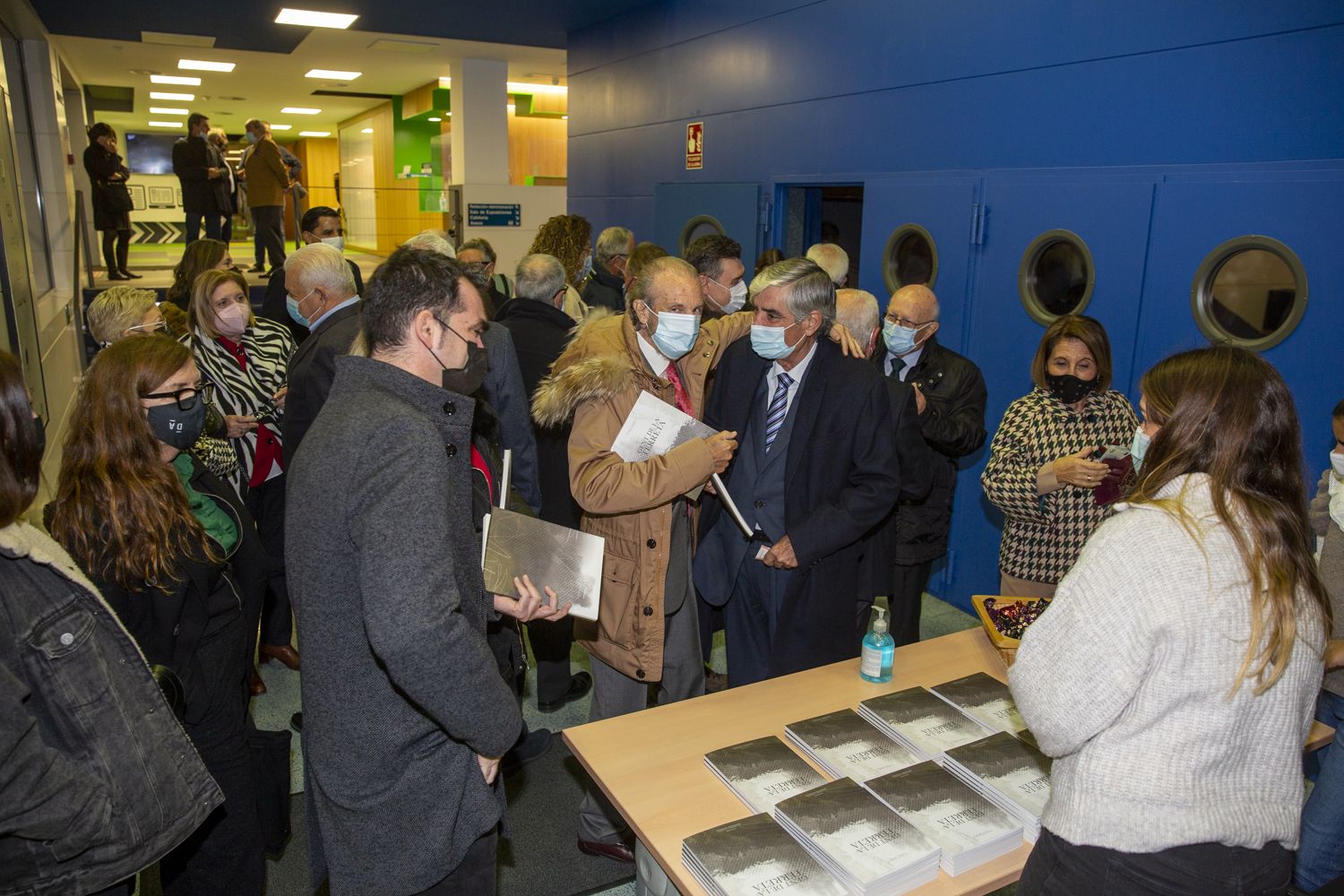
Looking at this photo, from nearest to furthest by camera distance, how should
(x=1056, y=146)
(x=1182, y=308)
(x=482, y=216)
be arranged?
1. (x=1182, y=308)
2. (x=1056, y=146)
3. (x=482, y=216)

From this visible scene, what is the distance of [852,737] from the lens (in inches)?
82.4

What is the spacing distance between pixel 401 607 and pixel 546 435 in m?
2.26

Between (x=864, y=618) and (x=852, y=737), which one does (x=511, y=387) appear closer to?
(x=864, y=618)

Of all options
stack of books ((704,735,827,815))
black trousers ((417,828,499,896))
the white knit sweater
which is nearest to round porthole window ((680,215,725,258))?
stack of books ((704,735,827,815))

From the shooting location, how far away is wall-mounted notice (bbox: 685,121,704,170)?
721 cm

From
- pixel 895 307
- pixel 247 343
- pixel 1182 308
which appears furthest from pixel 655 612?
pixel 1182 308

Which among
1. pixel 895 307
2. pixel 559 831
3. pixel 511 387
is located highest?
pixel 895 307

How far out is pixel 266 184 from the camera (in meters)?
10.5

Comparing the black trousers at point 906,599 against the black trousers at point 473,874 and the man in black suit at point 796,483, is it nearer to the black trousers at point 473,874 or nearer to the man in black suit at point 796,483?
the man in black suit at point 796,483

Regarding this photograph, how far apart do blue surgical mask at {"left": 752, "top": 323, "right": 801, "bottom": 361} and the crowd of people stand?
0.01 m

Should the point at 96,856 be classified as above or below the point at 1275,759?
below

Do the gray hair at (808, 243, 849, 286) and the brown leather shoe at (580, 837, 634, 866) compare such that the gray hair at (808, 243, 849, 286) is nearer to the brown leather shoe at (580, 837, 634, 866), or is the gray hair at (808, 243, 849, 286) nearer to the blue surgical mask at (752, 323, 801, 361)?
the blue surgical mask at (752, 323, 801, 361)

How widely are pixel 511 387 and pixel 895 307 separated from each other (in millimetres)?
1733

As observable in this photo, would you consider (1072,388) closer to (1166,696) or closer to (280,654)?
(1166,696)
